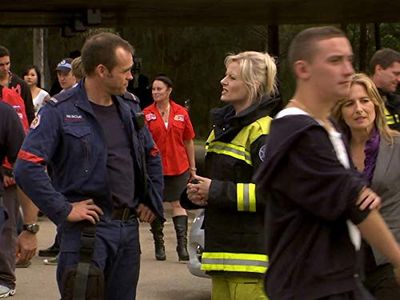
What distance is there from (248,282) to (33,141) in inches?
53.5

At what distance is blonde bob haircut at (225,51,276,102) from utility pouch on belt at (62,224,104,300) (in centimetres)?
112

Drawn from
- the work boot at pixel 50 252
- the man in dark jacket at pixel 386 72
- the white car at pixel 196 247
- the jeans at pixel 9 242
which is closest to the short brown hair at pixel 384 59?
the man in dark jacket at pixel 386 72

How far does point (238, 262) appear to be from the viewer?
19.0 feet

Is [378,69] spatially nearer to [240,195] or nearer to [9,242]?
[240,195]

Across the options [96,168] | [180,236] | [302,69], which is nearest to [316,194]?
[302,69]

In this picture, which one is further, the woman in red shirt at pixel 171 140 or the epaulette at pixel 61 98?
the woman in red shirt at pixel 171 140

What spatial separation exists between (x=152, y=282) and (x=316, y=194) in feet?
22.3

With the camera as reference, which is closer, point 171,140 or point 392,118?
point 392,118

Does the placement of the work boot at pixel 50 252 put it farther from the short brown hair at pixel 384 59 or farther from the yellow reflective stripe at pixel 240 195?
the yellow reflective stripe at pixel 240 195

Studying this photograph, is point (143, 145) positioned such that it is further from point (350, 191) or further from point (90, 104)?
point (350, 191)

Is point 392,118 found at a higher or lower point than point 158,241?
higher

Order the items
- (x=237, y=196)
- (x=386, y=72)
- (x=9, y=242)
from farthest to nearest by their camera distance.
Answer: (x=9, y=242), (x=386, y=72), (x=237, y=196)

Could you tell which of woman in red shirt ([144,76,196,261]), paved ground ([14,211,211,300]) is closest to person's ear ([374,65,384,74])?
paved ground ([14,211,211,300])

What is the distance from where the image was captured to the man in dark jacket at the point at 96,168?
556 cm
